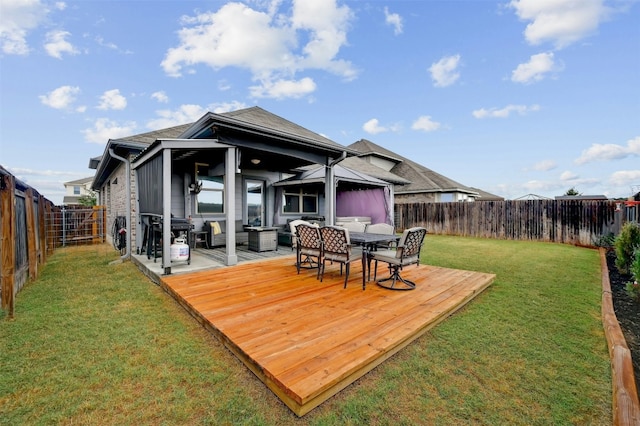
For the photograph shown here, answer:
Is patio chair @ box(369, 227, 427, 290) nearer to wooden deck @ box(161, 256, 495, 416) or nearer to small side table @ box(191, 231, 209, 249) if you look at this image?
wooden deck @ box(161, 256, 495, 416)

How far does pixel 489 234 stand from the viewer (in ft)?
41.8

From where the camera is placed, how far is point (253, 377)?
2184 mm

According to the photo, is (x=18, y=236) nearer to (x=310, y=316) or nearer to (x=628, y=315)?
(x=310, y=316)

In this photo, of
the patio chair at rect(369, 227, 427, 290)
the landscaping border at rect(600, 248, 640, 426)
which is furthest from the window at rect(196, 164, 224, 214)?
the landscaping border at rect(600, 248, 640, 426)

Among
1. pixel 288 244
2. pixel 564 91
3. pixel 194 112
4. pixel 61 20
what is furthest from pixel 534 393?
pixel 194 112

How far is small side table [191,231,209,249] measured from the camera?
7863 mm

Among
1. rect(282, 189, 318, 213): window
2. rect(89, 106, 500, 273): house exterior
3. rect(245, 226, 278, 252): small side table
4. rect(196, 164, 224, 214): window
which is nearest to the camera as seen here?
rect(89, 106, 500, 273): house exterior

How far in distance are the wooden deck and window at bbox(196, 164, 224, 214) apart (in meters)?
3.66

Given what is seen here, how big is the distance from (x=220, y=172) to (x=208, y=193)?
1414mm

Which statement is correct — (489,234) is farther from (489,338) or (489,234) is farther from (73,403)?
(73,403)

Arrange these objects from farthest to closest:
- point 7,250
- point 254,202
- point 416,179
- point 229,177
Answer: point 416,179 → point 254,202 → point 229,177 → point 7,250

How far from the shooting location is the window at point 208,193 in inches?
320

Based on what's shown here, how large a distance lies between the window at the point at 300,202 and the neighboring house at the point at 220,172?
0.13 ft

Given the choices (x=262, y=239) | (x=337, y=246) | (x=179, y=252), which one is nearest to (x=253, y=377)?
(x=337, y=246)
